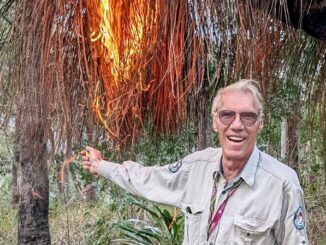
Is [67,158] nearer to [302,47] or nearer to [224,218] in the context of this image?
[224,218]

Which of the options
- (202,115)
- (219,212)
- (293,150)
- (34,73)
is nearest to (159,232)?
(293,150)

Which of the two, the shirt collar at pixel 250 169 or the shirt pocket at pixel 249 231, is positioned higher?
the shirt collar at pixel 250 169

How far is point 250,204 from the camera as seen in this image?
4.49ft

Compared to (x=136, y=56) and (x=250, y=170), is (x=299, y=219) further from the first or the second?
(x=136, y=56)

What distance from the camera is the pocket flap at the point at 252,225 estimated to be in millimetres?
1336

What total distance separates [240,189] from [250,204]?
57 mm

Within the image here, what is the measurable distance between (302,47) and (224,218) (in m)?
1.18

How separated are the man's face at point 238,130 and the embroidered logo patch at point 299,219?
0.68ft

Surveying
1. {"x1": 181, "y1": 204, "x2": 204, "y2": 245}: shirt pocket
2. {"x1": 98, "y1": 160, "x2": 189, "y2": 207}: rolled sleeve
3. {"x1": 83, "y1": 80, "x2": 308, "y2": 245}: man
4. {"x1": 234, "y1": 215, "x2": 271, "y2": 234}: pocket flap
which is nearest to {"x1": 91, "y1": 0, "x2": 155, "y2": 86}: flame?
Answer: {"x1": 98, "y1": 160, "x2": 189, "y2": 207}: rolled sleeve

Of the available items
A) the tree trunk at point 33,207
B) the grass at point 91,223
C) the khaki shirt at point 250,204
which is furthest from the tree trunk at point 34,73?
the grass at point 91,223

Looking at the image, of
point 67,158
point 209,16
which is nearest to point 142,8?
point 209,16

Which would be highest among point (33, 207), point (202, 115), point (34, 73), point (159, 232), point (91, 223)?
point (34, 73)

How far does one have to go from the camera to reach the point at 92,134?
1955mm

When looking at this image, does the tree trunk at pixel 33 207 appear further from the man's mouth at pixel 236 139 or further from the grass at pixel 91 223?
the man's mouth at pixel 236 139
